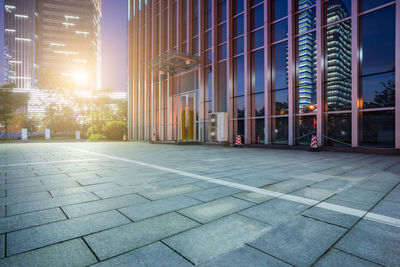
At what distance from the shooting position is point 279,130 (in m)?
15.2

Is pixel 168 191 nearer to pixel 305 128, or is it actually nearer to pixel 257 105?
pixel 305 128

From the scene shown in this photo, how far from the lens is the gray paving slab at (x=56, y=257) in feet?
6.19

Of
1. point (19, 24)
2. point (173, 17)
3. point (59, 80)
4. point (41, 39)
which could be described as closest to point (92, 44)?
point (41, 39)

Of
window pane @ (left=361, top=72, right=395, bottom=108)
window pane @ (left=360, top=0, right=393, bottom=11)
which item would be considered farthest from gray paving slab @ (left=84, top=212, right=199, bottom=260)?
window pane @ (left=360, top=0, right=393, bottom=11)

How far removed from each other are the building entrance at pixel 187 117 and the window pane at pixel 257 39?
7596 mm

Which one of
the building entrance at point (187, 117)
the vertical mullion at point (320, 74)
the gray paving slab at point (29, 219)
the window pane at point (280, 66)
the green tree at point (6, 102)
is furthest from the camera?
the green tree at point (6, 102)

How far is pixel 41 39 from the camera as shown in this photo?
109125 mm

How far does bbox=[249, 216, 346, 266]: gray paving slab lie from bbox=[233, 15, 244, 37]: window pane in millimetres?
17811

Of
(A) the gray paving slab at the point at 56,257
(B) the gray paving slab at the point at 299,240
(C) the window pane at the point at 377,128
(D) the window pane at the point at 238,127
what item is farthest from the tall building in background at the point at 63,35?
(B) the gray paving slab at the point at 299,240

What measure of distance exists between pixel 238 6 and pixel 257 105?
28.2ft

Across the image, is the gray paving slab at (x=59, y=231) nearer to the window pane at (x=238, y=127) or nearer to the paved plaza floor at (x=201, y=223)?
the paved plaza floor at (x=201, y=223)

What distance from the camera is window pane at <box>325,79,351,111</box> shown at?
12.3 m

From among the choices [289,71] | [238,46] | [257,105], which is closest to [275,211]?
[289,71]

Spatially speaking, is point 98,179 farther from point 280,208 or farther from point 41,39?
point 41,39
